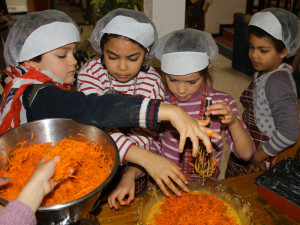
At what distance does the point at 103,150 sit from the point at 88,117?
12 centimetres

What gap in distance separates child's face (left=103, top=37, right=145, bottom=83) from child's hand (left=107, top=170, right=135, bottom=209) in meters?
0.52

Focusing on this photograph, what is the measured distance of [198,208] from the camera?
109cm

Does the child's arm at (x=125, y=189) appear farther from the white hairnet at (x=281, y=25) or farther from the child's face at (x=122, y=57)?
the white hairnet at (x=281, y=25)

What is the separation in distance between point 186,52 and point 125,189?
77 cm

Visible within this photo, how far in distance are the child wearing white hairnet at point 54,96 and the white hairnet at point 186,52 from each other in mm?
497

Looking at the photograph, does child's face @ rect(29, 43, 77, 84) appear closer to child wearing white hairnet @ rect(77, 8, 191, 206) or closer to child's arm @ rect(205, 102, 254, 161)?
child wearing white hairnet @ rect(77, 8, 191, 206)

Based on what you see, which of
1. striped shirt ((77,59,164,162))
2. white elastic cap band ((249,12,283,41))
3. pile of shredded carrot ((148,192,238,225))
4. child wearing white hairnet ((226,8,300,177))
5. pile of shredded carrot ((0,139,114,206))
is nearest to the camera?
pile of shredded carrot ((0,139,114,206))

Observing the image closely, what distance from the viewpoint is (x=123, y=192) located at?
4.04ft

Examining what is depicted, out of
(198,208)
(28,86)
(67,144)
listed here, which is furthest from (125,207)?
(28,86)

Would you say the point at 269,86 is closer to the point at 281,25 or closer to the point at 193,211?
the point at 281,25

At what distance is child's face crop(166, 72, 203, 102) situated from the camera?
1.50 metres

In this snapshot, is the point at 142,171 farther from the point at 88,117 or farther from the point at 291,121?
the point at 291,121

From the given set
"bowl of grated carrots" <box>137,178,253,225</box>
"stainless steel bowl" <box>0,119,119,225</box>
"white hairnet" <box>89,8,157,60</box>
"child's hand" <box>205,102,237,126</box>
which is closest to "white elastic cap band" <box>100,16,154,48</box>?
"white hairnet" <box>89,8,157,60</box>

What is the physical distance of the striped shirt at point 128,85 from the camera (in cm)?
153
